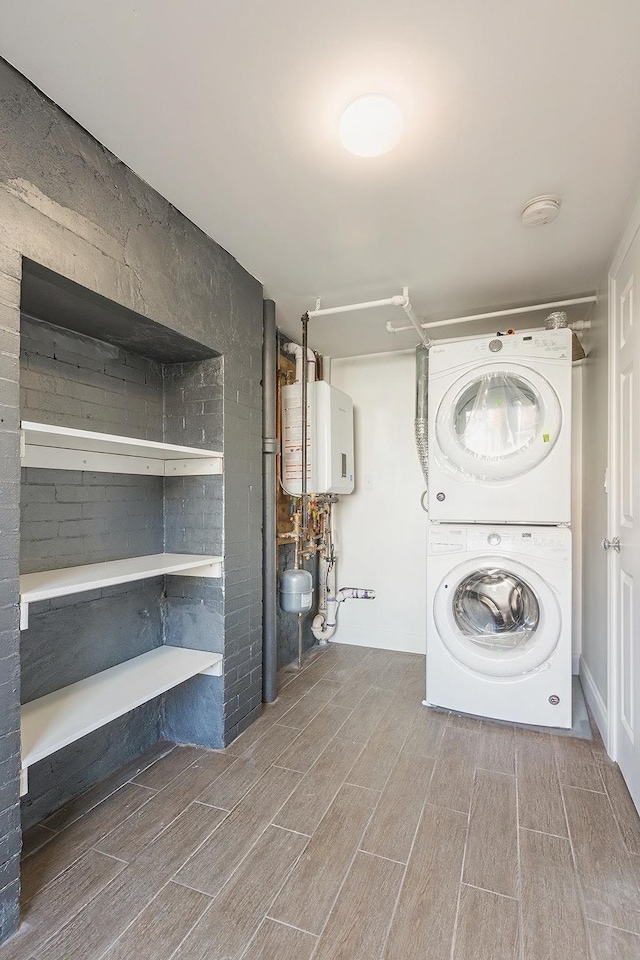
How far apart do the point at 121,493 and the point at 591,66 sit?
216 cm

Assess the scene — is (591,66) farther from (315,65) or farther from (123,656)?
(123,656)

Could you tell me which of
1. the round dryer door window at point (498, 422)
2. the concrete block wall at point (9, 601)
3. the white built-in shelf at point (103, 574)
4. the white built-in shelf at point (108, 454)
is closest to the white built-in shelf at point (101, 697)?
the concrete block wall at point (9, 601)

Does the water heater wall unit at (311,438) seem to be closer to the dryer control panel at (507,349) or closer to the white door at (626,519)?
the dryer control panel at (507,349)

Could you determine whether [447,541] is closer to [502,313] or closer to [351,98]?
[502,313]

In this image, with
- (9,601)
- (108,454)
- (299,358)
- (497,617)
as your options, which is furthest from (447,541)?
(9,601)

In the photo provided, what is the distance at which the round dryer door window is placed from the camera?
2328 mm

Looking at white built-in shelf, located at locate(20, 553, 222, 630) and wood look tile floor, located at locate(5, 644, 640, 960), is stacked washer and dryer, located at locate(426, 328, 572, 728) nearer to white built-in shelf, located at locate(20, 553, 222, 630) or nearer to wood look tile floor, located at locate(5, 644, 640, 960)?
wood look tile floor, located at locate(5, 644, 640, 960)

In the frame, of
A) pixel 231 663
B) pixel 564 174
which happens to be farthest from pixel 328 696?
pixel 564 174

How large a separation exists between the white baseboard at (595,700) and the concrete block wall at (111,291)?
167cm

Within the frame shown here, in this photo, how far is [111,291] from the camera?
157cm

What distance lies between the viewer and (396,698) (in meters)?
2.68

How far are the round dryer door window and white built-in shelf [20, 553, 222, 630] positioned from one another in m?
1.38

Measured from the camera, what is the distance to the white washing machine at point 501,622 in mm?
2264

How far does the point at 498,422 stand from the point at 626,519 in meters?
0.78
